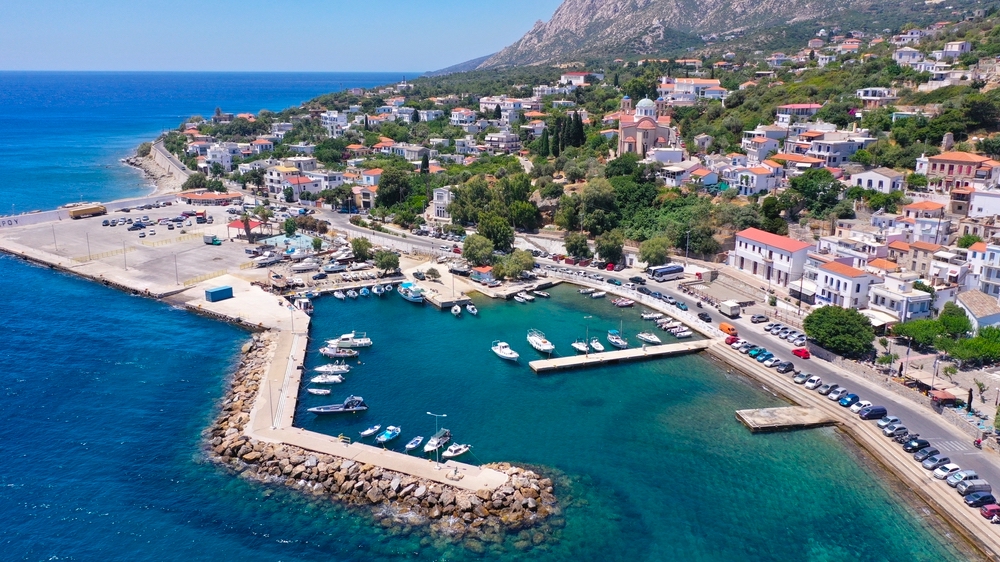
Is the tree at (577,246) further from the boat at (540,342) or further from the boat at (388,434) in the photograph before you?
the boat at (388,434)

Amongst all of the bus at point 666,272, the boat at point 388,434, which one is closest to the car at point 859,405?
the bus at point 666,272

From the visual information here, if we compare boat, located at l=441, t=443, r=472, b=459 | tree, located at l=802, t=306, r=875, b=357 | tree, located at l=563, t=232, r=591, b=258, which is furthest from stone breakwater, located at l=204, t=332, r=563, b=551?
tree, located at l=563, t=232, r=591, b=258

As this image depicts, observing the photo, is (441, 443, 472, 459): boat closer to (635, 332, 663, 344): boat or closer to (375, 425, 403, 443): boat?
(375, 425, 403, 443): boat

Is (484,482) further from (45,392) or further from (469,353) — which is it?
(45,392)

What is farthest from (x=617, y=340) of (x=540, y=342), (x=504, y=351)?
(x=504, y=351)

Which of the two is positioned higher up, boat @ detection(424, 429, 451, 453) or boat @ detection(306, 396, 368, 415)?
boat @ detection(306, 396, 368, 415)
